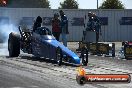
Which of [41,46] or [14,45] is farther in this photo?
[14,45]

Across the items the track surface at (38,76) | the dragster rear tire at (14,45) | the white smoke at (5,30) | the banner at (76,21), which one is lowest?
the track surface at (38,76)

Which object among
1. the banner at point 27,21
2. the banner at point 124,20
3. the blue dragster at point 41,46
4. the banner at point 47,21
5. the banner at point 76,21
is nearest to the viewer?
the blue dragster at point 41,46

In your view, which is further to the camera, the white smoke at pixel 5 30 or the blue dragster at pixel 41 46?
the white smoke at pixel 5 30

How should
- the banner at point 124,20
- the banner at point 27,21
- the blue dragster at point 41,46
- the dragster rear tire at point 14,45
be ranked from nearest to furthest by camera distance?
the blue dragster at point 41,46 → the dragster rear tire at point 14,45 → the banner at point 27,21 → the banner at point 124,20

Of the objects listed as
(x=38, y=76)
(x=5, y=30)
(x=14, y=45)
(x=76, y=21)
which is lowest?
(x=38, y=76)

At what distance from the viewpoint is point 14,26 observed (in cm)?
3509

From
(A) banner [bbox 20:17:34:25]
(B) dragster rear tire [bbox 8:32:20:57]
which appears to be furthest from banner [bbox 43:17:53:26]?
(B) dragster rear tire [bbox 8:32:20:57]

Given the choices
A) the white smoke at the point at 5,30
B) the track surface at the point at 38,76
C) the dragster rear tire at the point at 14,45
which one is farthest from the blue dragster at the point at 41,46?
the white smoke at the point at 5,30

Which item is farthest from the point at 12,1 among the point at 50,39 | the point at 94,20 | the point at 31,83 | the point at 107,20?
the point at 31,83

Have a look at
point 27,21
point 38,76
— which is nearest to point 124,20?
point 27,21

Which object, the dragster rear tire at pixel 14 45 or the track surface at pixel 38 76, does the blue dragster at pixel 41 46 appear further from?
the track surface at pixel 38 76

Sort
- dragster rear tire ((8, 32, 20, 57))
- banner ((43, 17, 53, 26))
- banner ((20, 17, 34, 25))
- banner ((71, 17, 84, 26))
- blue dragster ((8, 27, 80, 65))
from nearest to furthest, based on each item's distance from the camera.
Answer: blue dragster ((8, 27, 80, 65)) < dragster rear tire ((8, 32, 20, 57)) < banner ((20, 17, 34, 25)) < banner ((43, 17, 53, 26)) < banner ((71, 17, 84, 26))

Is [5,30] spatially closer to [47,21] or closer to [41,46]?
[47,21]

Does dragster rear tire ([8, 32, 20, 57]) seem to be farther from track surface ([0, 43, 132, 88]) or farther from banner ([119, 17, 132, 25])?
banner ([119, 17, 132, 25])
